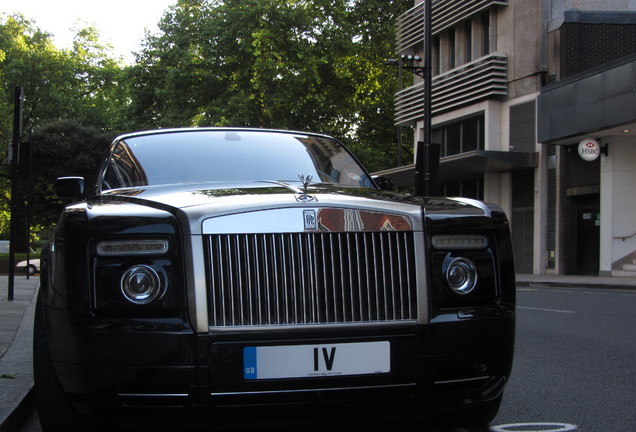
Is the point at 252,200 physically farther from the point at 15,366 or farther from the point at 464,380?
the point at 15,366

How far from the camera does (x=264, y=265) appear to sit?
9.85 feet

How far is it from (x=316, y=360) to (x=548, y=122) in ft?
75.7

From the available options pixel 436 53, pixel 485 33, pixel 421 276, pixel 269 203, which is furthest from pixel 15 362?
pixel 436 53

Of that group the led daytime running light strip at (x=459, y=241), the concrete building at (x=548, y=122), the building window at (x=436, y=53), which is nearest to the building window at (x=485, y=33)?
the concrete building at (x=548, y=122)

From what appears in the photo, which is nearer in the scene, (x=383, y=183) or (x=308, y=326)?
(x=308, y=326)

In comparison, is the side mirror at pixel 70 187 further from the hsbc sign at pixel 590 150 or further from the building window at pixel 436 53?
the building window at pixel 436 53

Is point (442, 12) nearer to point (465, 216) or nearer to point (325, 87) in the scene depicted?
point (325, 87)

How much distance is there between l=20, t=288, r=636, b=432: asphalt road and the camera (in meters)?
4.12

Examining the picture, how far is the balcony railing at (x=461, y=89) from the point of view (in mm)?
28094

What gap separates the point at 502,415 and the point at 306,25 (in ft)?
105

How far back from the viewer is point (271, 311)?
9.75 ft

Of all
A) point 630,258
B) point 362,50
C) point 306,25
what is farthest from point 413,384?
point 362,50

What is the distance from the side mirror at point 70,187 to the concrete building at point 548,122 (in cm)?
1833

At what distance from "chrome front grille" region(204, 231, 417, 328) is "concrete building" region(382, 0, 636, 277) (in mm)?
19133
